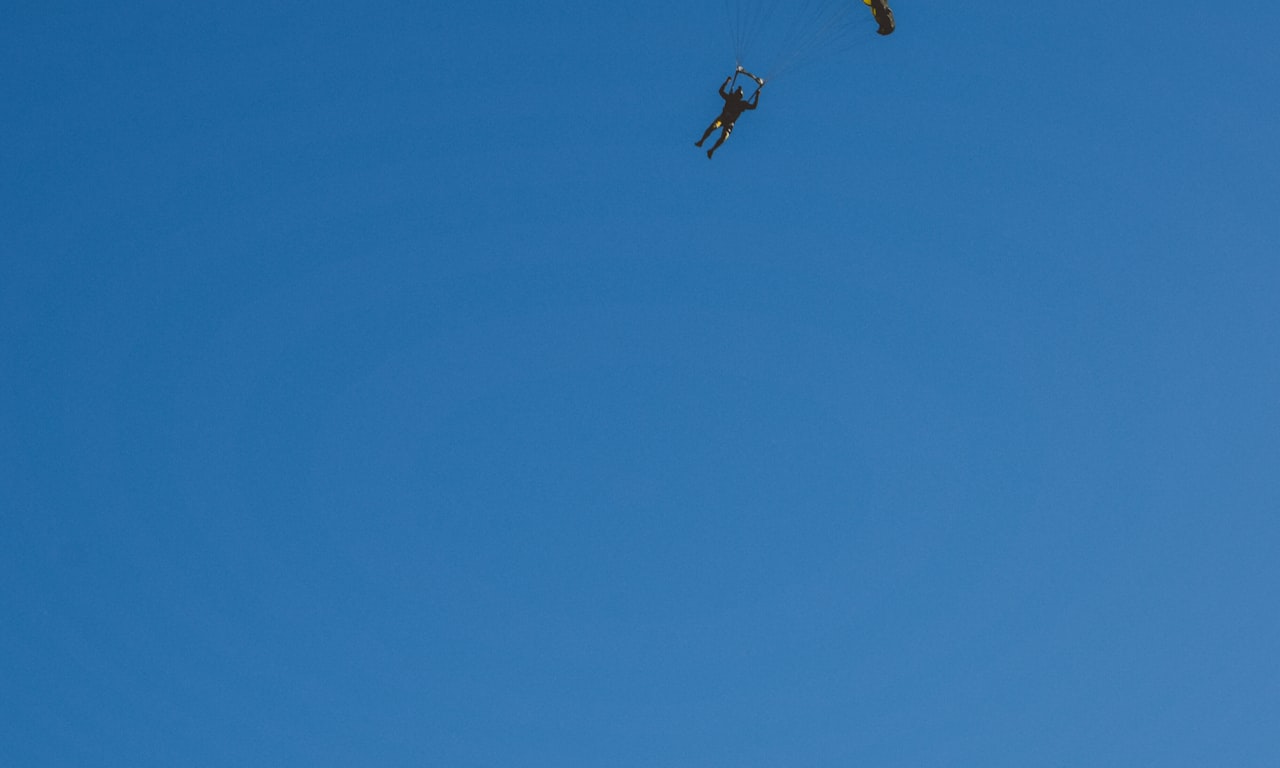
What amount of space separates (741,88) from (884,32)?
4720 mm

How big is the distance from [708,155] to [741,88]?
2.23 metres

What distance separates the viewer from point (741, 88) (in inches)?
2079

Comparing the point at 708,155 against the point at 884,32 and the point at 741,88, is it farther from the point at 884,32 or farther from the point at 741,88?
the point at 884,32

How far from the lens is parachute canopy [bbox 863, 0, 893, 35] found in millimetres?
52469

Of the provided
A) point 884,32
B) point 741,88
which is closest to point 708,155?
point 741,88

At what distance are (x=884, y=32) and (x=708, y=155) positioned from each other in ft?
21.4

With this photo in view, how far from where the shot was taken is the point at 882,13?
52.6 metres

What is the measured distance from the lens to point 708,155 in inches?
2094

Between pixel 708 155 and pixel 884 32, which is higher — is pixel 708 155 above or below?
below

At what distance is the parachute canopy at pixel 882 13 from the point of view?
52469 mm

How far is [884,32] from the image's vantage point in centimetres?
5319
